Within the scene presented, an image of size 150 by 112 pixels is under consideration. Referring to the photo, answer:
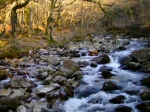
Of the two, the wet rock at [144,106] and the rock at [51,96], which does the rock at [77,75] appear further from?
the wet rock at [144,106]

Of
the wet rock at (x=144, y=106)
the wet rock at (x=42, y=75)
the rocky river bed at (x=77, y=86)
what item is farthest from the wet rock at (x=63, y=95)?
the wet rock at (x=144, y=106)

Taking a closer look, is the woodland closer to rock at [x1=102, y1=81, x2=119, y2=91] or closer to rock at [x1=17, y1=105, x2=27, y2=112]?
rock at [x1=102, y1=81, x2=119, y2=91]

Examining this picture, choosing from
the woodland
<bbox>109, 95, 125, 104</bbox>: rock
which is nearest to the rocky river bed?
<bbox>109, 95, 125, 104</bbox>: rock

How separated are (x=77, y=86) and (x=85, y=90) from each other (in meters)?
0.53

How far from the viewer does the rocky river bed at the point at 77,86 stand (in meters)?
7.09

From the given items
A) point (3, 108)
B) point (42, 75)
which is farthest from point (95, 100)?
point (42, 75)

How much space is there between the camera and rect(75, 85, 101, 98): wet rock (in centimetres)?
829

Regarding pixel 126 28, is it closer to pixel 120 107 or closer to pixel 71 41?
pixel 71 41

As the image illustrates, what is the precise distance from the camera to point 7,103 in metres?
6.84

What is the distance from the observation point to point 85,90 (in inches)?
341

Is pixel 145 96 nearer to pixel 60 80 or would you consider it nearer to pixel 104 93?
pixel 104 93

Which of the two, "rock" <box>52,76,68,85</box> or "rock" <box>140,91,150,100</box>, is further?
"rock" <box>52,76,68,85</box>

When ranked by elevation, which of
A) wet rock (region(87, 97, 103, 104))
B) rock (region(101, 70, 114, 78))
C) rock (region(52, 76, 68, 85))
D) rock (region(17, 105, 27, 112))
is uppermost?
rock (region(52, 76, 68, 85))

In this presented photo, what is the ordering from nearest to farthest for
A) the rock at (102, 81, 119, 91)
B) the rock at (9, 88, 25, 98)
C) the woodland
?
the rock at (9, 88, 25, 98), the rock at (102, 81, 119, 91), the woodland
